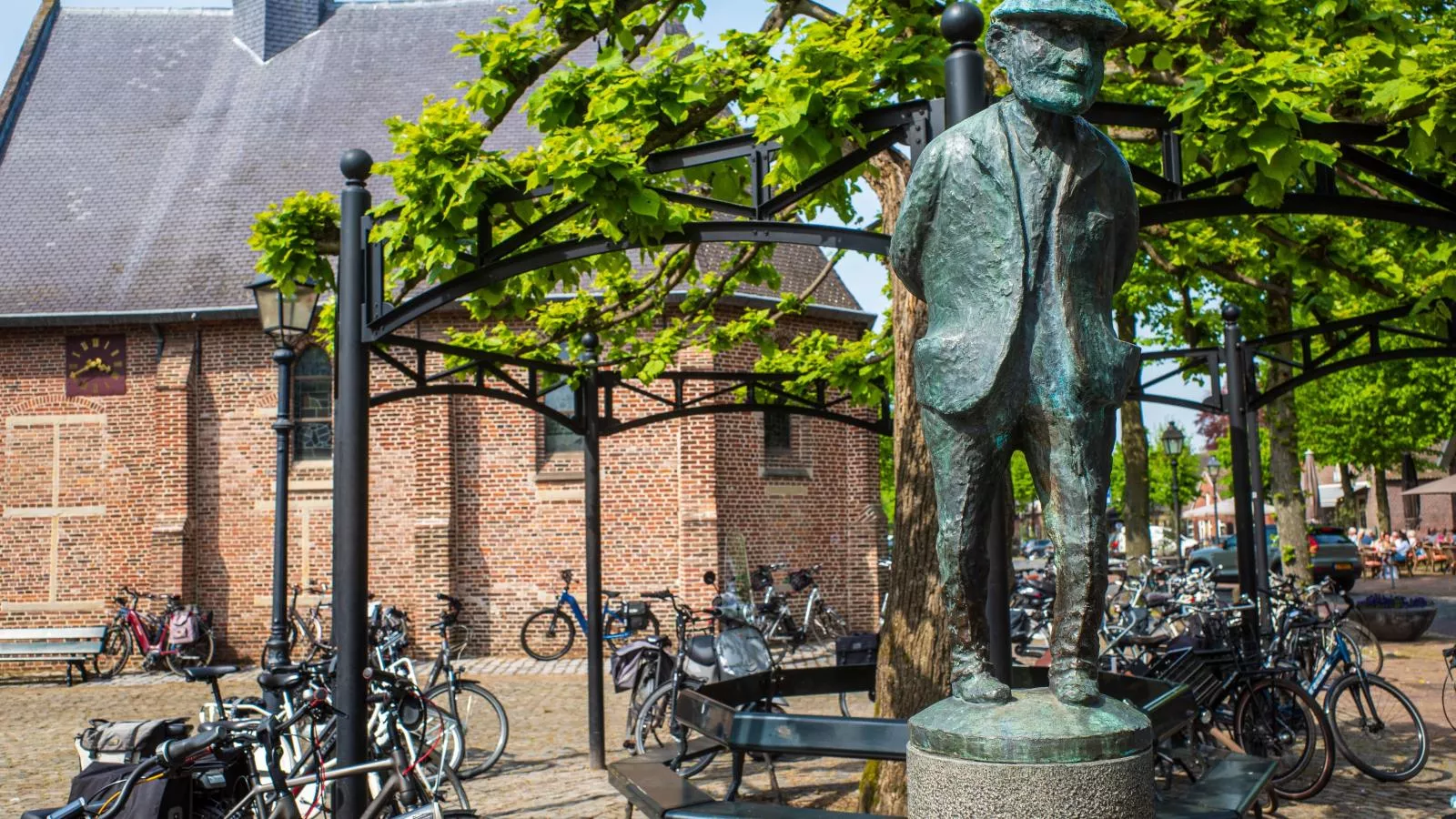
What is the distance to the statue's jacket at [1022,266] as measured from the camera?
3.04 metres

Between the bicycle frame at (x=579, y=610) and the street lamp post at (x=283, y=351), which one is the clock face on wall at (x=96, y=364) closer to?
the bicycle frame at (x=579, y=610)

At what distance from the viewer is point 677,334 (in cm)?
1091

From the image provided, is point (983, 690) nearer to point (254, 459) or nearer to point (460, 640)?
point (460, 640)

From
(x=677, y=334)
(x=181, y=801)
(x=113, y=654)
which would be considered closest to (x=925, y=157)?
(x=181, y=801)

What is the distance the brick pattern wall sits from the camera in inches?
731

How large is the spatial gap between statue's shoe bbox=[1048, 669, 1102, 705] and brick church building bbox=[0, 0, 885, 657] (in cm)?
1530

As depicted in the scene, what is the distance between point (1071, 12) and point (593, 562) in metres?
6.93

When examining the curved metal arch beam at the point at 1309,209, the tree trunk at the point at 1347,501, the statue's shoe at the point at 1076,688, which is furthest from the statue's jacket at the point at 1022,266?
the tree trunk at the point at 1347,501

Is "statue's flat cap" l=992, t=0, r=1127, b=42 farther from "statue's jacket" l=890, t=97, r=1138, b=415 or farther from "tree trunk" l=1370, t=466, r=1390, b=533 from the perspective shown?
"tree trunk" l=1370, t=466, r=1390, b=533

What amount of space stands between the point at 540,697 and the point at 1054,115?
11714 mm

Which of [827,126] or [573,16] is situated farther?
[573,16]

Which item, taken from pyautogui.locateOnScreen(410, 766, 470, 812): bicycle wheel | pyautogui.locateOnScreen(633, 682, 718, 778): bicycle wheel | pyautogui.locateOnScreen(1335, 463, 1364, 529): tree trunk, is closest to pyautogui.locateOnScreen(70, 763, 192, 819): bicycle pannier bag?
pyautogui.locateOnScreen(410, 766, 470, 812): bicycle wheel

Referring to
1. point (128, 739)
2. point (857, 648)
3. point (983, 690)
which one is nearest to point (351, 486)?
point (128, 739)

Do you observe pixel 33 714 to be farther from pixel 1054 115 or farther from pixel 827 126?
pixel 1054 115
